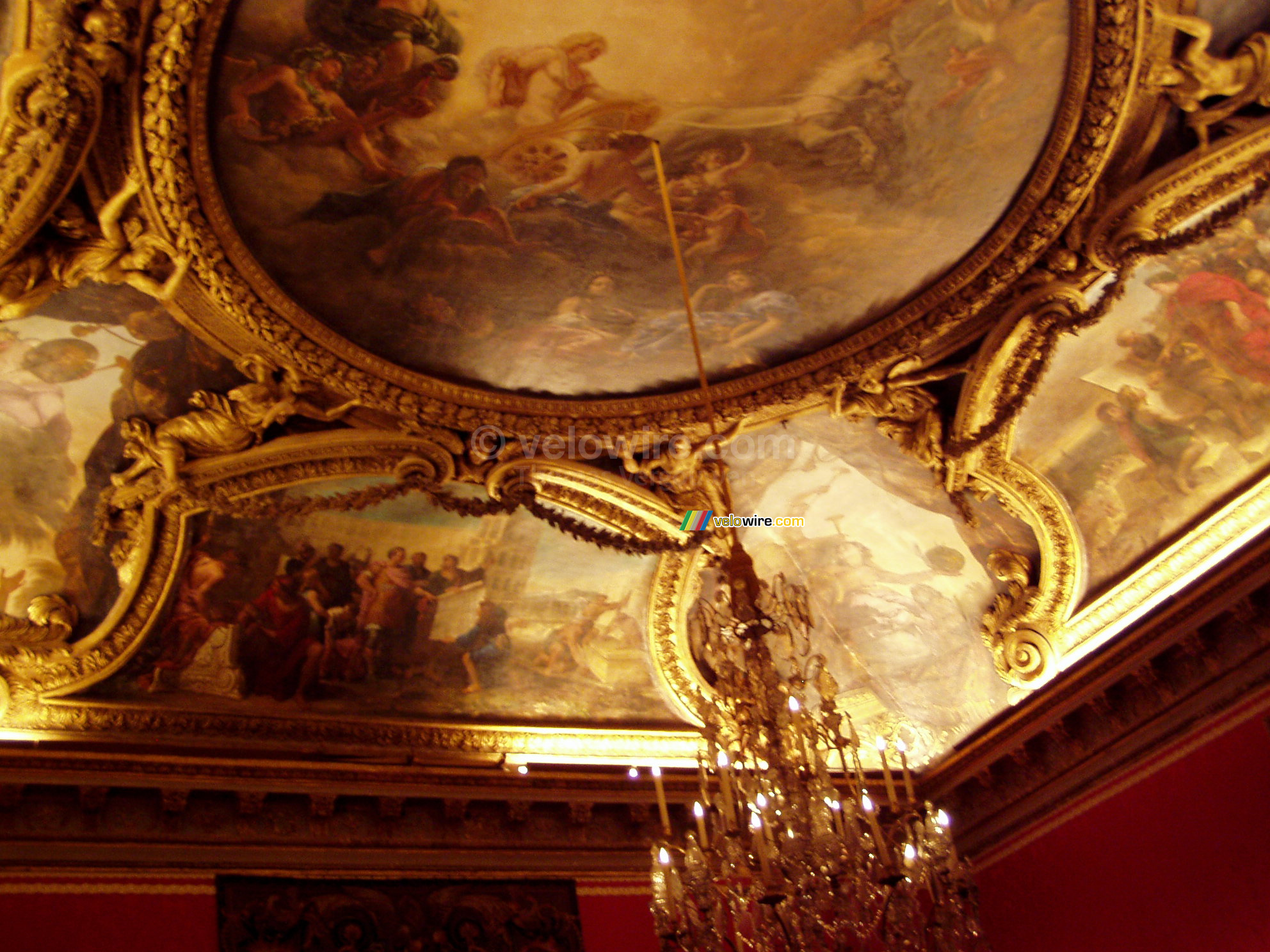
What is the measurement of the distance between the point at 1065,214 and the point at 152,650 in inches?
309

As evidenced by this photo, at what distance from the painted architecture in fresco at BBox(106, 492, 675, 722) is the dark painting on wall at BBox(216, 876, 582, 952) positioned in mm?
1554

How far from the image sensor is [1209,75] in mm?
7547

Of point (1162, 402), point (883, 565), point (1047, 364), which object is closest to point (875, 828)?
point (1047, 364)

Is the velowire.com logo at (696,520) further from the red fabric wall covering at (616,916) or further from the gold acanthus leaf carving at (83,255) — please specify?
the gold acanthus leaf carving at (83,255)

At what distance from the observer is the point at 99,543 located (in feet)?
27.9

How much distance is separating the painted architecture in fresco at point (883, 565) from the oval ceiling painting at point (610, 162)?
4.39 feet

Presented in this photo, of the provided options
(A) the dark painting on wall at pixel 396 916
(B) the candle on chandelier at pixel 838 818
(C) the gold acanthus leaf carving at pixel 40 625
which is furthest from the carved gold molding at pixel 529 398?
(B) the candle on chandelier at pixel 838 818

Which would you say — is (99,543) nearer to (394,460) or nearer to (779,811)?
(394,460)

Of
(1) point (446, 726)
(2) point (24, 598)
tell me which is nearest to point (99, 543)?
(2) point (24, 598)

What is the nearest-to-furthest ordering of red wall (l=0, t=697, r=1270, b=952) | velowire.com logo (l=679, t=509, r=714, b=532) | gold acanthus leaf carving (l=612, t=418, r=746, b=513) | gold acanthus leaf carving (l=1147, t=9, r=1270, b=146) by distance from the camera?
gold acanthus leaf carving (l=1147, t=9, r=1270, b=146) → red wall (l=0, t=697, r=1270, b=952) → gold acanthus leaf carving (l=612, t=418, r=746, b=513) → velowire.com logo (l=679, t=509, r=714, b=532)

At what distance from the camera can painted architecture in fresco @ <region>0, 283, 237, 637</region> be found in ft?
25.5

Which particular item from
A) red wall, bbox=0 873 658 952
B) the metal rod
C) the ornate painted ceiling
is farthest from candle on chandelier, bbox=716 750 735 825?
red wall, bbox=0 873 658 952

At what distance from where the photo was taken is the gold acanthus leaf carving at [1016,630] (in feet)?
33.2

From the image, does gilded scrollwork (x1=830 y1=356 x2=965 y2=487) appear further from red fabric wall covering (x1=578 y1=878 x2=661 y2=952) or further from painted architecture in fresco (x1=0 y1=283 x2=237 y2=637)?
painted architecture in fresco (x1=0 y1=283 x2=237 y2=637)
